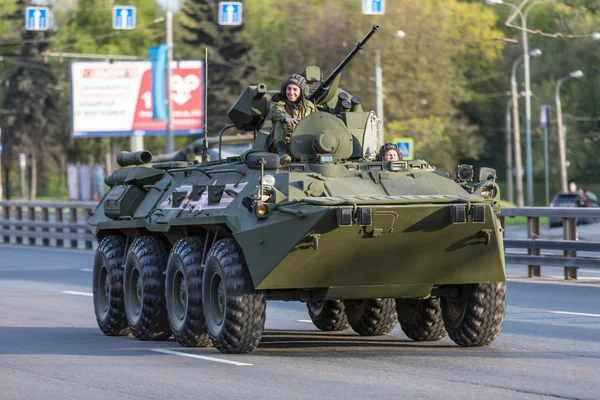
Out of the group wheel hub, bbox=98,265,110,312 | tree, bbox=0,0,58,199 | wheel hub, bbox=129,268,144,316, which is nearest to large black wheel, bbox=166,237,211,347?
wheel hub, bbox=129,268,144,316

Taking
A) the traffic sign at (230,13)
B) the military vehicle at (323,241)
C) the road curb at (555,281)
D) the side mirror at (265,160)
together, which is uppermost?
the traffic sign at (230,13)

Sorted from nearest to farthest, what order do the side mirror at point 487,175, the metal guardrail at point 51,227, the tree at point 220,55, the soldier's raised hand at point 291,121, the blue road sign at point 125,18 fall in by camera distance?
the side mirror at point 487,175
the soldier's raised hand at point 291,121
the metal guardrail at point 51,227
the blue road sign at point 125,18
the tree at point 220,55

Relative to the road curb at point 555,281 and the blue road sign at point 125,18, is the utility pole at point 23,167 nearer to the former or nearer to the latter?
the blue road sign at point 125,18

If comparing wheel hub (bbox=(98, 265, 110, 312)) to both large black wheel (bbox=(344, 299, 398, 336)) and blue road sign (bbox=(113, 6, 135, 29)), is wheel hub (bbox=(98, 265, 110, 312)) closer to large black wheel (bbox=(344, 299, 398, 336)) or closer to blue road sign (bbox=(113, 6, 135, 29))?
large black wheel (bbox=(344, 299, 398, 336))

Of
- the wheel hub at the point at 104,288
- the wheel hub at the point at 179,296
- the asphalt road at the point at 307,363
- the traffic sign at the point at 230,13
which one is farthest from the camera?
the traffic sign at the point at 230,13

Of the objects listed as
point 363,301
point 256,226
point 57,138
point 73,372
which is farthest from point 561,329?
point 57,138

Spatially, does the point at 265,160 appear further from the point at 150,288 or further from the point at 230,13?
the point at 230,13

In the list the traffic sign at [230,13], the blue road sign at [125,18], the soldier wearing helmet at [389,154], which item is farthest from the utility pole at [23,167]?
the soldier wearing helmet at [389,154]

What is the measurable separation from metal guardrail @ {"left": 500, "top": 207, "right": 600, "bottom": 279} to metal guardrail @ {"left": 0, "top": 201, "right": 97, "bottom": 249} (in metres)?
13.0

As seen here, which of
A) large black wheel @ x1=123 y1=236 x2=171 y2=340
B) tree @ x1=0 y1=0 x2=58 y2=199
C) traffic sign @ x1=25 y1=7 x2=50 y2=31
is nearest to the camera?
large black wheel @ x1=123 y1=236 x2=171 y2=340

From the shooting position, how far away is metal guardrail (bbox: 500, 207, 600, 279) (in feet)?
71.1

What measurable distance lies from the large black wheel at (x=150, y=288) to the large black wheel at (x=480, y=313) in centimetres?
309

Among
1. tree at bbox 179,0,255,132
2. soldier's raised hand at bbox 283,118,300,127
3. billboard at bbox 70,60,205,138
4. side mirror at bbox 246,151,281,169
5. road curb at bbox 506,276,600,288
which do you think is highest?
tree at bbox 179,0,255,132

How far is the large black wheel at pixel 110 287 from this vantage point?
1584 cm
